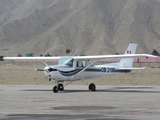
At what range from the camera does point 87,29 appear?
146 metres

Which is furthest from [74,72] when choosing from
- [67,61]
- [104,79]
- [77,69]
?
[104,79]

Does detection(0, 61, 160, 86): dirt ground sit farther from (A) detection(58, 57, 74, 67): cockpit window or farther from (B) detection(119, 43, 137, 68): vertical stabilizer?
(A) detection(58, 57, 74, 67): cockpit window

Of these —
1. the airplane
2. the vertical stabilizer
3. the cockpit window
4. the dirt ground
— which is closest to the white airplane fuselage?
the airplane

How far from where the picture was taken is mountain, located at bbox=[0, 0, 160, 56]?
139125 mm

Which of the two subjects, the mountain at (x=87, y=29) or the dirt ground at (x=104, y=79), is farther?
the mountain at (x=87, y=29)

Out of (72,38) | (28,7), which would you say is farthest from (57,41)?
(28,7)

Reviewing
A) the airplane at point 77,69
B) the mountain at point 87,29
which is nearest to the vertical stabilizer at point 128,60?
the airplane at point 77,69

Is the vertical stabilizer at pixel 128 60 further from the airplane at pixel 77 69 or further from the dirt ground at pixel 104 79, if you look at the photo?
the dirt ground at pixel 104 79

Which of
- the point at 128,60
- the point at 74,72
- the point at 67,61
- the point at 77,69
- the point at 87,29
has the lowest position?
the point at 74,72

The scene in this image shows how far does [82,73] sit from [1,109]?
12152 mm

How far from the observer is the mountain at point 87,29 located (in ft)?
456

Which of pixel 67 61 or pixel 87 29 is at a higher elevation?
pixel 87 29

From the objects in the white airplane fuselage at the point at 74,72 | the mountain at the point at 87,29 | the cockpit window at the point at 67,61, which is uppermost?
the mountain at the point at 87,29

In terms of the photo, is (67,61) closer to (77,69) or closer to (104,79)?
(77,69)
